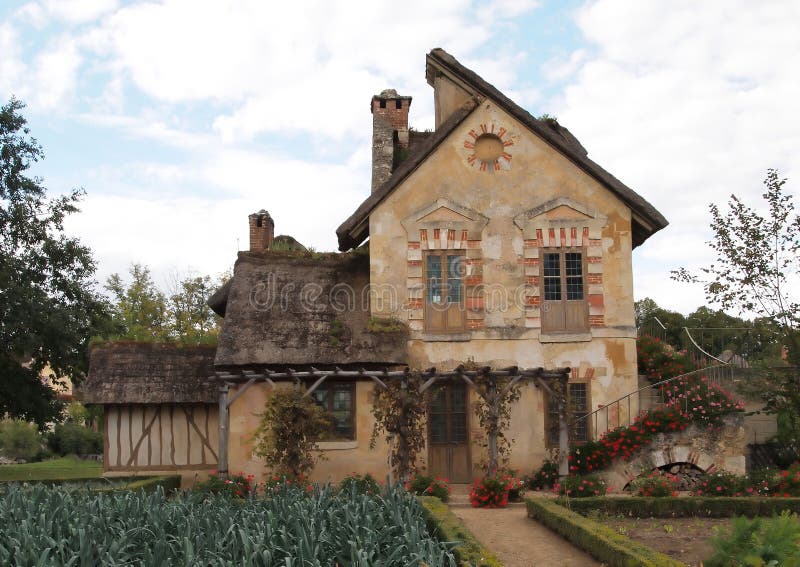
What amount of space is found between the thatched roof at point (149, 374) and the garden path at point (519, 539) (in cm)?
780

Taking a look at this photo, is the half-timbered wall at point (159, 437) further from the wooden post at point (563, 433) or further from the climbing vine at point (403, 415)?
the wooden post at point (563, 433)

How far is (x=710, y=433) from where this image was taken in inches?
635

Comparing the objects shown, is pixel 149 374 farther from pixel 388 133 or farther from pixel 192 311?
pixel 192 311

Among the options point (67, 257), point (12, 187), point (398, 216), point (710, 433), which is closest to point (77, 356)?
point (67, 257)

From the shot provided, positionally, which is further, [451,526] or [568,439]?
[568,439]

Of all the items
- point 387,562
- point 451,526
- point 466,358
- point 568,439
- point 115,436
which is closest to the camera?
point 387,562

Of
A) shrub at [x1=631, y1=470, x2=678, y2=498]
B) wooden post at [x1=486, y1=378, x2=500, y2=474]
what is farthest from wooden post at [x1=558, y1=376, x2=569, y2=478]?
shrub at [x1=631, y1=470, x2=678, y2=498]

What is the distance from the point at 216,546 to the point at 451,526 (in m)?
3.32

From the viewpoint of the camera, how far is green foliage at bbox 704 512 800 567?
700cm

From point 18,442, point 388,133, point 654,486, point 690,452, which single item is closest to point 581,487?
point 654,486

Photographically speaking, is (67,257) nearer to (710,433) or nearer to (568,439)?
(568,439)

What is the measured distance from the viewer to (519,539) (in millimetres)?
11383

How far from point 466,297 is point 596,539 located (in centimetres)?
847

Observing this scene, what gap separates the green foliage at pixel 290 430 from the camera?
15422 millimetres
